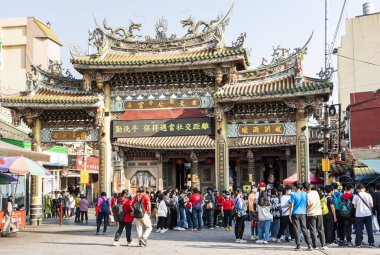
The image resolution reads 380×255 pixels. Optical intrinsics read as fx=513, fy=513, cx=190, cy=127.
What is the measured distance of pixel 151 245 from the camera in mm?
14375

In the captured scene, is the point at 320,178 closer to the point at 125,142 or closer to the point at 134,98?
the point at 134,98

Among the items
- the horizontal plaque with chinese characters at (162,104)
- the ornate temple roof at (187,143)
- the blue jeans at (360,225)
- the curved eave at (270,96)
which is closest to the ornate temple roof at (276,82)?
the curved eave at (270,96)

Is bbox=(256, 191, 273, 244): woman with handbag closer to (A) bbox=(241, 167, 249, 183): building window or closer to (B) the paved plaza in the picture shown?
(B) the paved plaza

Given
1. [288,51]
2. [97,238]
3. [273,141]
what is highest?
[288,51]

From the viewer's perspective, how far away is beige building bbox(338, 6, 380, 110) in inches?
1448

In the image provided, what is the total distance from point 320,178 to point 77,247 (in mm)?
16418

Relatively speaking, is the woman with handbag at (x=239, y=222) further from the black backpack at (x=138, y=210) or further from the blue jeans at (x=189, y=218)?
the blue jeans at (x=189, y=218)

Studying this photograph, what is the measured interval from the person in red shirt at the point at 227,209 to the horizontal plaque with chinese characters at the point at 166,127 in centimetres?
290

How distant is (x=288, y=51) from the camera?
20.9 m

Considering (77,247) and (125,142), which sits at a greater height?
(125,142)

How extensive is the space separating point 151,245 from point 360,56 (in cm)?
2799

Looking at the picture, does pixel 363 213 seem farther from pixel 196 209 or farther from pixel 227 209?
pixel 196 209

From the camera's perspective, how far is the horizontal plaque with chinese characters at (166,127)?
20828mm

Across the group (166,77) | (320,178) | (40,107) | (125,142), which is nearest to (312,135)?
(320,178)
